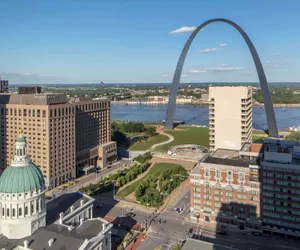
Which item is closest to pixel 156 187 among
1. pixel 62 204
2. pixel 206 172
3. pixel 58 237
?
pixel 206 172

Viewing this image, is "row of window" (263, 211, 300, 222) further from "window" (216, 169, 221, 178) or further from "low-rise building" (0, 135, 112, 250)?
"low-rise building" (0, 135, 112, 250)

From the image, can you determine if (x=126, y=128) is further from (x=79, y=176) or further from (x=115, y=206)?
(x=115, y=206)

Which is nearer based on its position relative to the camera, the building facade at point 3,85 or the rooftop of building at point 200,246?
the rooftop of building at point 200,246

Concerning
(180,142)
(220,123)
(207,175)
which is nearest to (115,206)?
(207,175)

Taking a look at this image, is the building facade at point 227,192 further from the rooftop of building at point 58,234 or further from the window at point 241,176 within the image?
the rooftop of building at point 58,234

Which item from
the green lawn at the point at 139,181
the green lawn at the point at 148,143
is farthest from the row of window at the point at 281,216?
the green lawn at the point at 148,143

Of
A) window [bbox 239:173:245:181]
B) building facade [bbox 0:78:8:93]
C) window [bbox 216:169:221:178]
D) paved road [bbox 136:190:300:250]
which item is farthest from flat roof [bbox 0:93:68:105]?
window [bbox 239:173:245:181]
